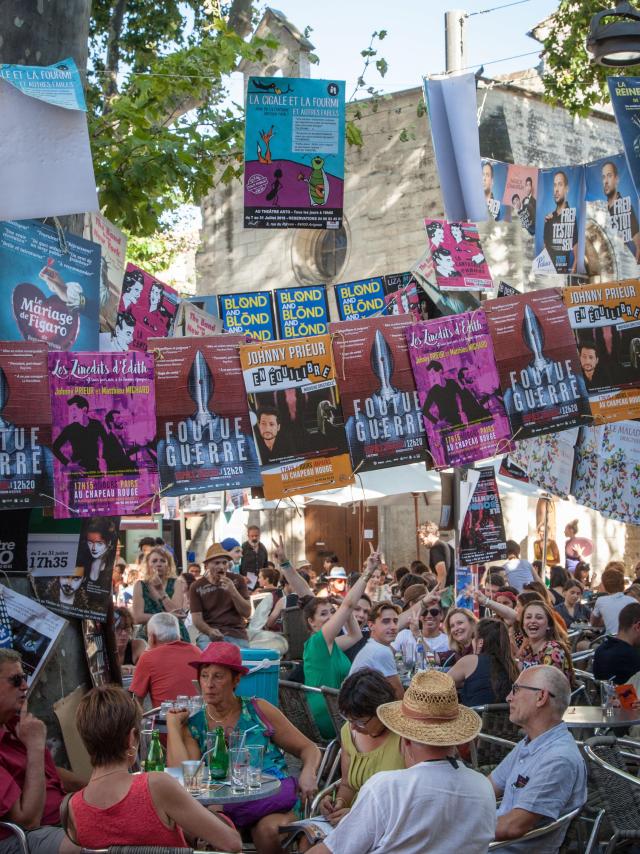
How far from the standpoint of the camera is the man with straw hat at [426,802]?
3.64 m

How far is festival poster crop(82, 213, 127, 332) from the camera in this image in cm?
695

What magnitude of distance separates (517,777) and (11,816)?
2.33 meters

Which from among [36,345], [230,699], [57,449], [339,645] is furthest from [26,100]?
[339,645]

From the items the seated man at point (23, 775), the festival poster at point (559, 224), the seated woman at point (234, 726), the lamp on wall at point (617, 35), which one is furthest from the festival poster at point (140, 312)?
the festival poster at point (559, 224)

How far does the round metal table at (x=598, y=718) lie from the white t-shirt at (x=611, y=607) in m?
3.77

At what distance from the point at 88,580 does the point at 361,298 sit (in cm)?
378

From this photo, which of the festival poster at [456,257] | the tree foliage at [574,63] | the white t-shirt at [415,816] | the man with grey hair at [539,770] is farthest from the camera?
the tree foliage at [574,63]

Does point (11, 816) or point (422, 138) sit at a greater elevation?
point (422, 138)

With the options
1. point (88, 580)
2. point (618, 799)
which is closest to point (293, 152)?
point (88, 580)

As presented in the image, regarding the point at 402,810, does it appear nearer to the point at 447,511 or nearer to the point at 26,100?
the point at 26,100

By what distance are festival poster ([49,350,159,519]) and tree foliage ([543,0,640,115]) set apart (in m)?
10.8

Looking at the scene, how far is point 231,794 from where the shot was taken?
5.09 metres

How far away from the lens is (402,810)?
3.62m

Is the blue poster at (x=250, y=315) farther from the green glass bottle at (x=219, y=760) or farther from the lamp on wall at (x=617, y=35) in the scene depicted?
the green glass bottle at (x=219, y=760)
